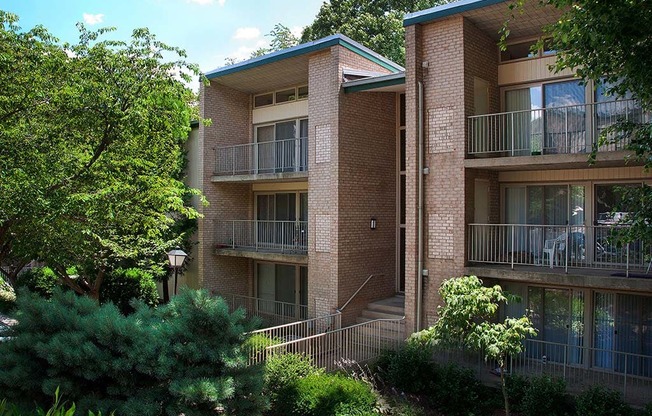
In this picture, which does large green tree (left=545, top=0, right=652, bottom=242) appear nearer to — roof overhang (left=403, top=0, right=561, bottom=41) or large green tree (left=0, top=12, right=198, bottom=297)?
roof overhang (left=403, top=0, right=561, bottom=41)

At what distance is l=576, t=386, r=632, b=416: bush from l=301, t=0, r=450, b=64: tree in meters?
26.3

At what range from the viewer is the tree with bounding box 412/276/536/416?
9.77m

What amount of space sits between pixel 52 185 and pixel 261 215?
1079 centimetres

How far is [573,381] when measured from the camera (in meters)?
11.7

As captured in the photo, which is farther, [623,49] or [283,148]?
[283,148]

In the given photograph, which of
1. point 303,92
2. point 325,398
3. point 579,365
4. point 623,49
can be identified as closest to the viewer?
point 623,49

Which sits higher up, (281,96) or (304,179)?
(281,96)

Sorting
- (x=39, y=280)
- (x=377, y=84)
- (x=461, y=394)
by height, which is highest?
(x=377, y=84)

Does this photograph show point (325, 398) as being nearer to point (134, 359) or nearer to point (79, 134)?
point (134, 359)

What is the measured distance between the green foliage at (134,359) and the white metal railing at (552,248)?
6855 mm

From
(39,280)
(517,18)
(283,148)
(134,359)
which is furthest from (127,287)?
(517,18)

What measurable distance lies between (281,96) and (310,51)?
3963 millimetres

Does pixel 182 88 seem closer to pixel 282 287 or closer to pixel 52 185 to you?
pixel 52 185

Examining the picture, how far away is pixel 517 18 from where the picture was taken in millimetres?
12828
